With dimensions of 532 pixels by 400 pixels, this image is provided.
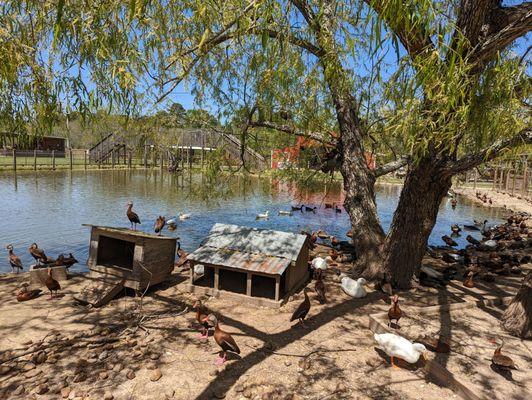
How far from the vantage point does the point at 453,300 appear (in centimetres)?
797

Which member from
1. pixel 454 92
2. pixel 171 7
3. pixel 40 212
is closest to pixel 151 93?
pixel 171 7

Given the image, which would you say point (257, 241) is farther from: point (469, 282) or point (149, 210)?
point (149, 210)

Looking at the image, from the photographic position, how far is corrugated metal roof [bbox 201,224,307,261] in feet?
26.0

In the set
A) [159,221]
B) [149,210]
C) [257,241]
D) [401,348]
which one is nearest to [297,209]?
[149,210]

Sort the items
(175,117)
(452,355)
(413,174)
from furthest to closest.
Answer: (175,117) → (413,174) → (452,355)

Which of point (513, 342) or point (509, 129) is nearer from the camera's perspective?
point (509, 129)

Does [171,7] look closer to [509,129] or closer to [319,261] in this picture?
[509,129]

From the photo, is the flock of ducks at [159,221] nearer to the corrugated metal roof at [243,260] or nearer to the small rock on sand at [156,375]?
the corrugated metal roof at [243,260]

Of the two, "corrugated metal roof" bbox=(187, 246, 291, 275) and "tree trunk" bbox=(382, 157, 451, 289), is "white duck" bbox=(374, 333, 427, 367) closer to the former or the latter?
"corrugated metal roof" bbox=(187, 246, 291, 275)

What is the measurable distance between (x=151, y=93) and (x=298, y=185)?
244 inches

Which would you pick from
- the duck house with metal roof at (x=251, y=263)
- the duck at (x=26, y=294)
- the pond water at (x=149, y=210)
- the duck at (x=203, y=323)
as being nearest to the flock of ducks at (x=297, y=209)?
the pond water at (x=149, y=210)

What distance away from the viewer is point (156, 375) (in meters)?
4.83

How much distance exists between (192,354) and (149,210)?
15.7m

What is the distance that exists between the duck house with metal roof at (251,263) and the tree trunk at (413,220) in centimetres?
202
